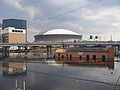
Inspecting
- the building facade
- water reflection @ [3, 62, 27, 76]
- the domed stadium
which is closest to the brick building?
water reflection @ [3, 62, 27, 76]

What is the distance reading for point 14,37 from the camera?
181250 mm

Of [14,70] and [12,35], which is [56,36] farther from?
[14,70]

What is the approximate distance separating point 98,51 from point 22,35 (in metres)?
145

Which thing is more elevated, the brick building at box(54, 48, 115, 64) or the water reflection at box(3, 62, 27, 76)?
the brick building at box(54, 48, 115, 64)

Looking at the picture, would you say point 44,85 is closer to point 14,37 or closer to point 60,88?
point 60,88

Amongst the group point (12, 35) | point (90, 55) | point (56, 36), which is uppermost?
point (12, 35)

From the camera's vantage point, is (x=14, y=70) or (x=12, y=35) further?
(x=12, y=35)

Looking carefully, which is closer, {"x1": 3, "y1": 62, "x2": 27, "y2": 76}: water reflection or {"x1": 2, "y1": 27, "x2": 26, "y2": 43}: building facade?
{"x1": 3, "y1": 62, "x2": 27, "y2": 76}: water reflection

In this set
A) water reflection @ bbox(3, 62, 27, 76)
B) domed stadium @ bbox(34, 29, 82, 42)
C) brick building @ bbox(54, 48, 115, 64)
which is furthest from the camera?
domed stadium @ bbox(34, 29, 82, 42)

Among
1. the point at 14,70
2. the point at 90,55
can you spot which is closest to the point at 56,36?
the point at 90,55

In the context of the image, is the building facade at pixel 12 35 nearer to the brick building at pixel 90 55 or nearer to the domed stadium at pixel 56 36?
the domed stadium at pixel 56 36

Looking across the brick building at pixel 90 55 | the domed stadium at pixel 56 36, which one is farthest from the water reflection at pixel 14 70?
the domed stadium at pixel 56 36

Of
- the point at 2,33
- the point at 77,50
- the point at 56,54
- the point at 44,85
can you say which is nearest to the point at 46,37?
the point at 2,33

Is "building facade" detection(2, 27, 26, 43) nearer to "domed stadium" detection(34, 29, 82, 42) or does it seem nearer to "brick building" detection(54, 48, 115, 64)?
"domed stadium" detection(34, 29, 82, 42)
